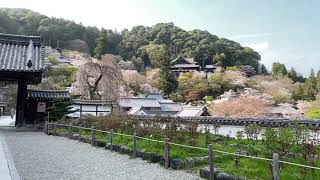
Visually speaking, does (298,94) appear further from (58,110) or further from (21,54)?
(21,54)

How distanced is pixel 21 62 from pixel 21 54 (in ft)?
5.13

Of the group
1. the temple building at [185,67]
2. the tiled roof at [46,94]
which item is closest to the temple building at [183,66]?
the temple building at [185,67]

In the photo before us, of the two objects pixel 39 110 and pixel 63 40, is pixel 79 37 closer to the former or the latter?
pixel 63 40

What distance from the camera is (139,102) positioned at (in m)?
55.7

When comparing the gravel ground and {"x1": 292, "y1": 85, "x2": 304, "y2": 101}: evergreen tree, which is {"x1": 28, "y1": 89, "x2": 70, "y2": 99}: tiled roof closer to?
the gravel ground

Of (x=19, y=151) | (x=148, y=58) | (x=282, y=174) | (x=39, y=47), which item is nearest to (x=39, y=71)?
(x=39, y=47)

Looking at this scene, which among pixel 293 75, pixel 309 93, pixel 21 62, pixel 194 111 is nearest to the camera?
pixel 21 62

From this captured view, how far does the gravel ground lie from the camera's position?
31.3 feet

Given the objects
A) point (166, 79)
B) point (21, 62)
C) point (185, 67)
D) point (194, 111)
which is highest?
point (185, 67)

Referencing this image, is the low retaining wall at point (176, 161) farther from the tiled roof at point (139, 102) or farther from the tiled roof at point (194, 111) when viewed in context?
the tiled roof at point (139, 102)

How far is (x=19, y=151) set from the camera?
14453mm

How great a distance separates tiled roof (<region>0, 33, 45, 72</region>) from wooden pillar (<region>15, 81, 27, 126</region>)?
6.75 ft

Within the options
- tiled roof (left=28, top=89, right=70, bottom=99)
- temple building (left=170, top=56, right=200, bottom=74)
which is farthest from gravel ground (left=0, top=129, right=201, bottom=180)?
temple building (left=170, top=56, right=200, bottom=74)

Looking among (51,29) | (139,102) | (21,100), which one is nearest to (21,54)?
(21,100)
